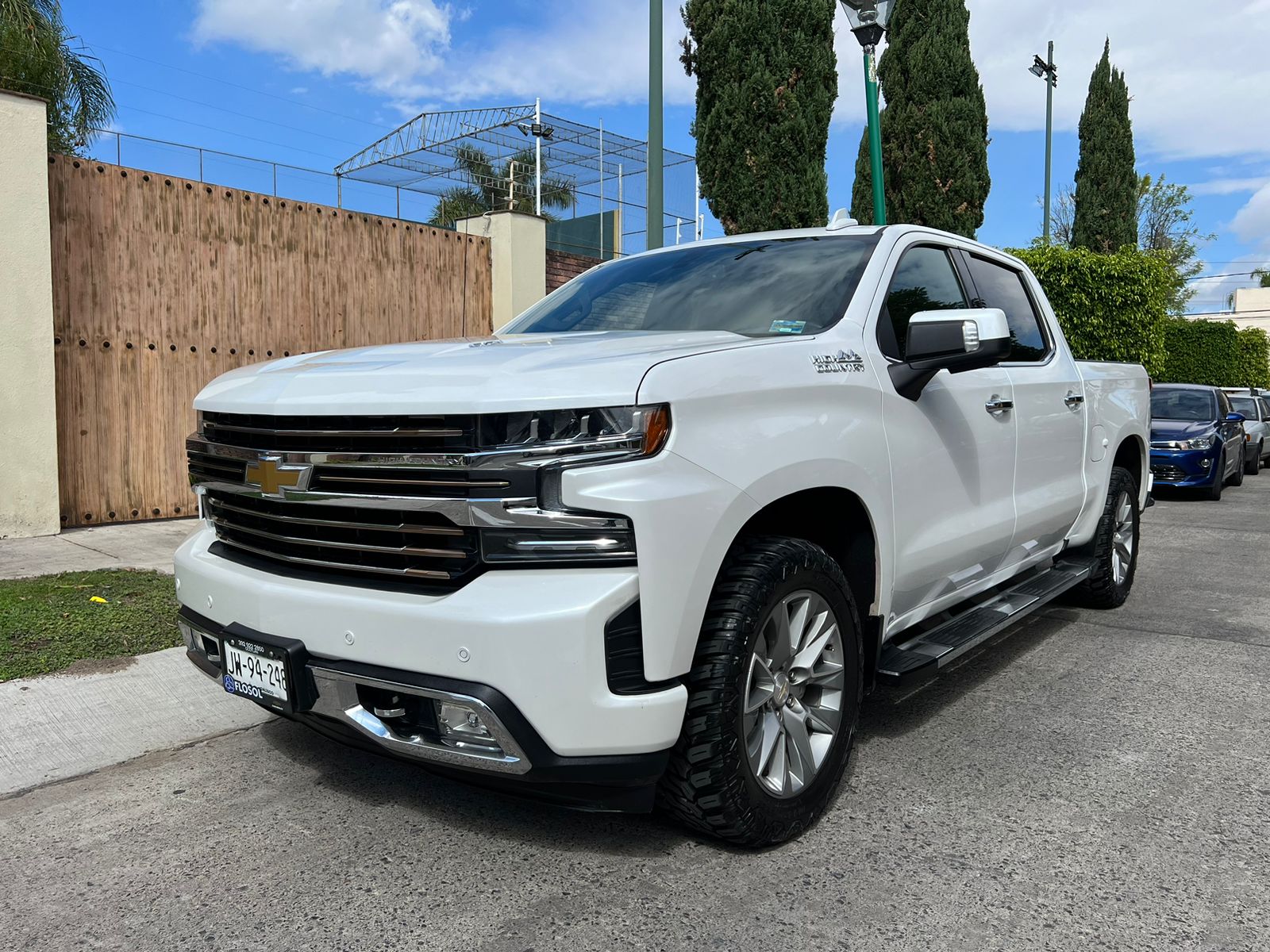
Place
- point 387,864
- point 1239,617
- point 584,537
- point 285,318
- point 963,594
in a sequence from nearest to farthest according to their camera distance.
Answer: point 584,537
point 387,864
point 963,594
point 1239,617
point 285,318

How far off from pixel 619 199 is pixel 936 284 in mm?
13948

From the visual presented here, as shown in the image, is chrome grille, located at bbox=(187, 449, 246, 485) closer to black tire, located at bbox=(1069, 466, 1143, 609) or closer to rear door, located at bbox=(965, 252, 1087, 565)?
rear door, located at bbox=(965, 252, 1087, 565)

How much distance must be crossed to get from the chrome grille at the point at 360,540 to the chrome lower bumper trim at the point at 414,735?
266mm

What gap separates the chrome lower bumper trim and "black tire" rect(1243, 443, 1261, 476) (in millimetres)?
19224

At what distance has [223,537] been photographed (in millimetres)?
3301

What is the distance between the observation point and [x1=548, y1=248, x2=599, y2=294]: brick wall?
12.6 meters

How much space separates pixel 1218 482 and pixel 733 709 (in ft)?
43.1

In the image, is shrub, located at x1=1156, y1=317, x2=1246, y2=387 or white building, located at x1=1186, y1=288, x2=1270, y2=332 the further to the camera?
white building, located at x1=1186, y1=288, x2=1270, y2=332

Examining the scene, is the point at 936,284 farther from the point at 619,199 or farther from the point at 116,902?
the point at 619,199

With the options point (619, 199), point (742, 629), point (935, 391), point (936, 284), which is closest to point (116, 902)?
point (742, 629)

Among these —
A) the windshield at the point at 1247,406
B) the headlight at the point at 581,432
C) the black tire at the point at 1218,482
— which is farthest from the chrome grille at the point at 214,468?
the windshield at the point at 1247,406

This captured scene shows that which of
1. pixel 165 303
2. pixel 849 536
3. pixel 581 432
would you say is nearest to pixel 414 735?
pixel 581 432

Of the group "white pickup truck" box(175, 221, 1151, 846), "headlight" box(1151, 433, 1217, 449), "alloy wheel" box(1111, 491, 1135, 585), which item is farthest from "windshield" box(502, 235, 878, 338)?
"headlight" box(1151, 433, 1217, 449)

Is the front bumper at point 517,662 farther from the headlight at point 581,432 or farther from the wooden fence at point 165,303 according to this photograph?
the wooden fence at point 165,303
